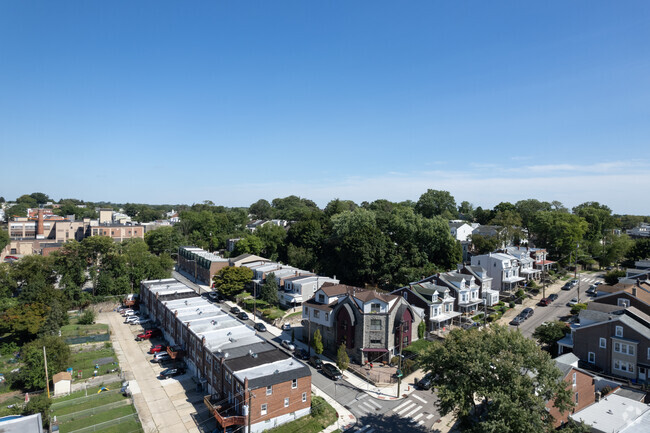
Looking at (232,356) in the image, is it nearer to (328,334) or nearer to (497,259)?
(328,334)

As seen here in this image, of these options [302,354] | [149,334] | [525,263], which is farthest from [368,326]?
[525,263]

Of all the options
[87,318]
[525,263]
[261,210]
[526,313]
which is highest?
[261,210]

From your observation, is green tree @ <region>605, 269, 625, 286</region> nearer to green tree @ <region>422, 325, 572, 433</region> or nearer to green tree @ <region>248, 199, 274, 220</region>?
green tree @ <region>422, 325, 572, 433</region>

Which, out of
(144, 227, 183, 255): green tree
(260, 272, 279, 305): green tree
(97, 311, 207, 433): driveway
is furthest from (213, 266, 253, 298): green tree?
(144, 227, 183, 255): green tree

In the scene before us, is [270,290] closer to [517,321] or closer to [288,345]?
[288,345]

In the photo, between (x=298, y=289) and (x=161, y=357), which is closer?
(x=161, y=357)

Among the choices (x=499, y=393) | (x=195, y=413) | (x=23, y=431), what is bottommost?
(x=195, y=413)

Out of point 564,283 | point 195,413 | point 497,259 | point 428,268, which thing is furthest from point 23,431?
point 564,283

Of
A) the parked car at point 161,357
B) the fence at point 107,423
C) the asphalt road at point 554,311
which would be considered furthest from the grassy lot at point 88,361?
the asphalt road at point 554,311
